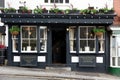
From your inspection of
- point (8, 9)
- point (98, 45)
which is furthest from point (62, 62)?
point (8, 9)

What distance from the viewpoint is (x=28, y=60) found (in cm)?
2614

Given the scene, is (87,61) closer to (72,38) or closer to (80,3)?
(72,38)

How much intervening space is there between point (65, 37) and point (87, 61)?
7.27 ft

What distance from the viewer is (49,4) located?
87.7 ft

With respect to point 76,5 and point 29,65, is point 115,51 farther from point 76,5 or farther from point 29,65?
point 29,65

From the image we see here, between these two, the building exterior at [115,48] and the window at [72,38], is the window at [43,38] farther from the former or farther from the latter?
the building exterior at [115,48]

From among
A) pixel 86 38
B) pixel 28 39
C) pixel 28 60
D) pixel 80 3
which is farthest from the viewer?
pixel 80 3

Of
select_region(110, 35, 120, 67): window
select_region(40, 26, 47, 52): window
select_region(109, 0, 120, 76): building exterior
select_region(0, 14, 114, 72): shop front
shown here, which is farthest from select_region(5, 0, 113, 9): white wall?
select_region(110, 35, 120, 67): window

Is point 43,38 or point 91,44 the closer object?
point 43,38

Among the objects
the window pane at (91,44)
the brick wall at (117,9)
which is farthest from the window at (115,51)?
the window pane at (91,44)

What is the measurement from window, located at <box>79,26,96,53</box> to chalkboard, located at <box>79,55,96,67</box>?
54 centimetres

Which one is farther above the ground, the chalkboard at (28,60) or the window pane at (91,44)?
the window pane at (91,44)

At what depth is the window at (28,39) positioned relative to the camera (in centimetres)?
→ 2642

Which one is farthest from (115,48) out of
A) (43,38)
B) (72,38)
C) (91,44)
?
(43,38)
